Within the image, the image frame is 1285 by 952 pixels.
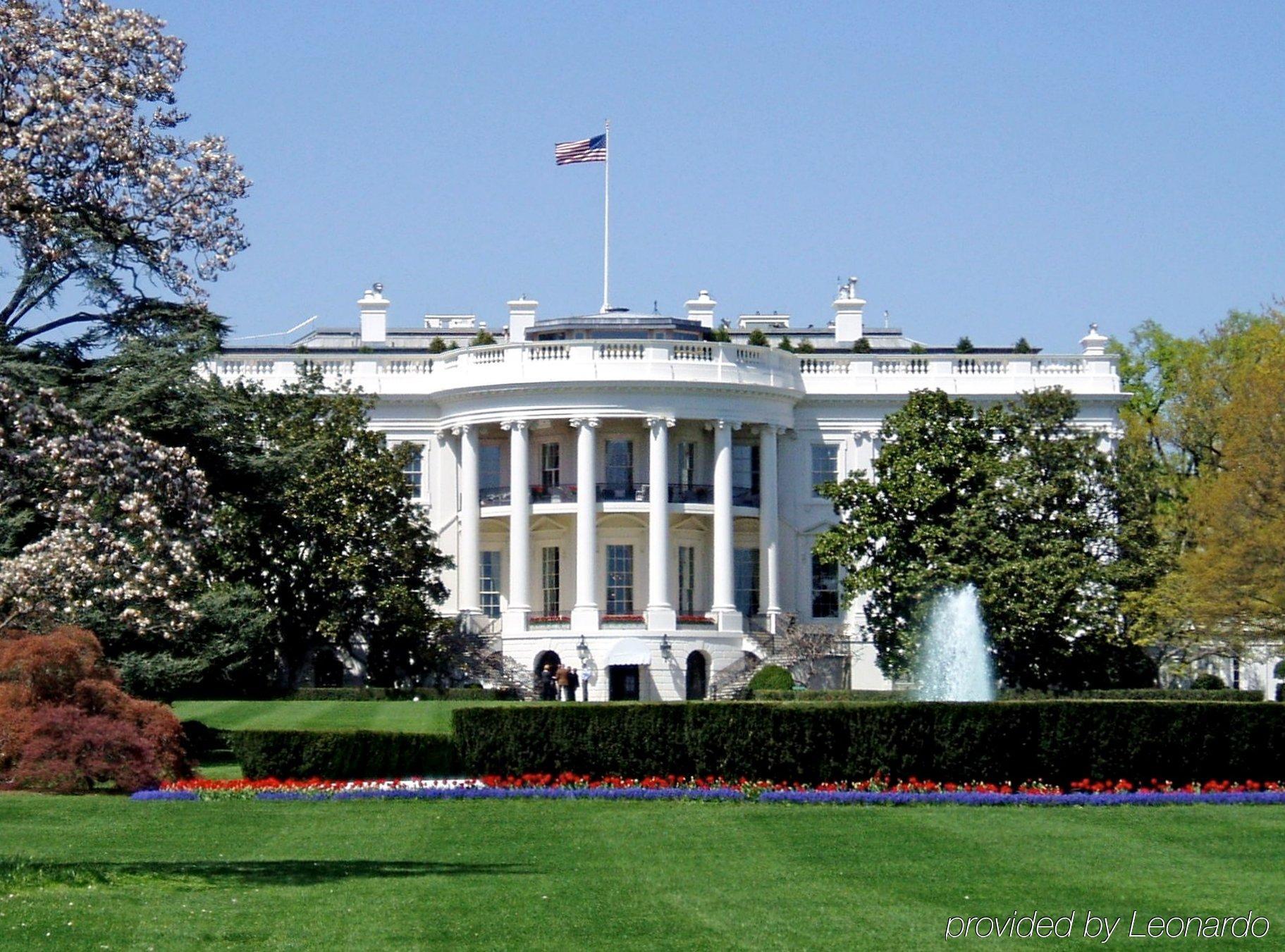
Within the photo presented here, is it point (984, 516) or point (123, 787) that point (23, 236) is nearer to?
point (123, 787)

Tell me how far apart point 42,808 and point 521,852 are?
7.63m

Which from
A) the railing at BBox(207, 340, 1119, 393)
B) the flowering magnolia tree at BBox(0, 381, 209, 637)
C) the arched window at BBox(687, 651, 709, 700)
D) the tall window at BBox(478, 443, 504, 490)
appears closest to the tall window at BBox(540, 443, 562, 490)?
the tall window at BBox(478, 443, 504, 490)

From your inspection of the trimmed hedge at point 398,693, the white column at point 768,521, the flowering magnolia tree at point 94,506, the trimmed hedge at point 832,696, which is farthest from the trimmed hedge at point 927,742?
the white column at point 768,521

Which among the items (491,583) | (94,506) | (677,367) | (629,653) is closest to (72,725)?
(94,506)

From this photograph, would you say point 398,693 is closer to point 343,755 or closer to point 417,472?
point 417,472

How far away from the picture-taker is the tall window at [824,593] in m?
66.8

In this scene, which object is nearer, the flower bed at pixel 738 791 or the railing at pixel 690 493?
the flower bed at pixel 738 791

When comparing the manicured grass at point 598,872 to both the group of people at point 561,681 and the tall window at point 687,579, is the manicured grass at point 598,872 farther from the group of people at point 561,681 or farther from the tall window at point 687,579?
the tall window at point 687,579

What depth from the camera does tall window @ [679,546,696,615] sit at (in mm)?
65125

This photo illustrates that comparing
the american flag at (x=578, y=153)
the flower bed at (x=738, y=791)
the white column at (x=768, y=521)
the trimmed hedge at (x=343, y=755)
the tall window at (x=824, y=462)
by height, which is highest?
the american flag at (x=578, y=153)

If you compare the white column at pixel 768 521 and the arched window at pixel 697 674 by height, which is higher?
the white column at pixel 768 521

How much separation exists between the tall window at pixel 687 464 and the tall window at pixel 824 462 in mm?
4673

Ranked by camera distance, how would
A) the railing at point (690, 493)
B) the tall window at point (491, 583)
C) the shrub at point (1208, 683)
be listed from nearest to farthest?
the shrub at point (1208, 683) → the railing at point (690, 493) → the tall window at point (491, 583)

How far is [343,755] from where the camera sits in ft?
98.1
